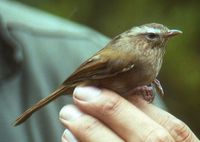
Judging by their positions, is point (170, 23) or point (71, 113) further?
point (170, 23)

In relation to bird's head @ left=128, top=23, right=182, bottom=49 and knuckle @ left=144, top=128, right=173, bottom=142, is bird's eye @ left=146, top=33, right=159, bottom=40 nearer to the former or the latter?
bird's head @ left=128, top=23, right=182, bottom=49

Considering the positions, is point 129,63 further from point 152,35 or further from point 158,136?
point 158,136

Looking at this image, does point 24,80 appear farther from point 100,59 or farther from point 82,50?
point 100,59

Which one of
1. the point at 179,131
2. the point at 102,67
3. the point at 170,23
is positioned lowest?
the point at 170,23

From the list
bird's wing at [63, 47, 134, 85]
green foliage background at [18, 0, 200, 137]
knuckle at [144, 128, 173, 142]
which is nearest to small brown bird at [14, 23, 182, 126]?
bird's wing at [63, 47, 134, 85]

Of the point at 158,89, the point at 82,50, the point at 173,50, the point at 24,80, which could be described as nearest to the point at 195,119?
the point at 173,50

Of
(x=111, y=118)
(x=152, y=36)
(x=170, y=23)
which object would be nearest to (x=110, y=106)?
(x=111, y=118)
